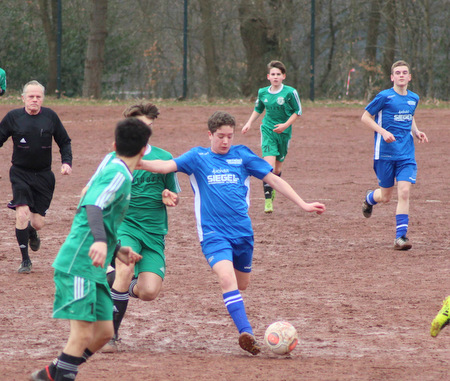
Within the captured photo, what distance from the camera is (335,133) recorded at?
64.6 feet

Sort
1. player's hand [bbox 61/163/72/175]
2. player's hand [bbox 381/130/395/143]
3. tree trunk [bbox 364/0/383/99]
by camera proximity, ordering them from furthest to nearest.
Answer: tree trunk [bbox 364/0/383/99] < player's hand [bbox 381/130/395/143] < player's hand [bbox 61/163/72/175]

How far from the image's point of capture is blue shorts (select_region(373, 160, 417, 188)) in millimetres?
9617

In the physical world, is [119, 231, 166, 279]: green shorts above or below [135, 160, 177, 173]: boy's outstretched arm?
below

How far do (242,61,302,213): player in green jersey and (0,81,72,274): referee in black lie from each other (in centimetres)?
425

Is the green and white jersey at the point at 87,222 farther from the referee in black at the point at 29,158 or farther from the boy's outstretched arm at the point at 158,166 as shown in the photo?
the referee in black at the point at 29,158

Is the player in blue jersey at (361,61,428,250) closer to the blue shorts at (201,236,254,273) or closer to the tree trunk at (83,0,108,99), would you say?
the blue shorts at (201,236,254,273)

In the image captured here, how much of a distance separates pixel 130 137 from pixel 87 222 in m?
0.57

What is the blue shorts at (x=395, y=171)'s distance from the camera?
9617 millimetres

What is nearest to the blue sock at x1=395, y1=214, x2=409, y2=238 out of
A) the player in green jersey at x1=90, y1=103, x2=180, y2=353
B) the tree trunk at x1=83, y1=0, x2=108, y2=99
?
the player in green jersey at x1=90, y1=103, x2=180, y2=353

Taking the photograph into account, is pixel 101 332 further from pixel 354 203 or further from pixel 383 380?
pixel 354 203

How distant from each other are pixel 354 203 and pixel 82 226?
871 cm

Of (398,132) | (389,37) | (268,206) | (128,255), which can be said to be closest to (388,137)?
(398,132)

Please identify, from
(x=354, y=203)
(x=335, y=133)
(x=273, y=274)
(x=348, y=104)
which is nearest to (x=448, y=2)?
(x=348, y=104)

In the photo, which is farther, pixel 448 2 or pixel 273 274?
pixel 448 2
